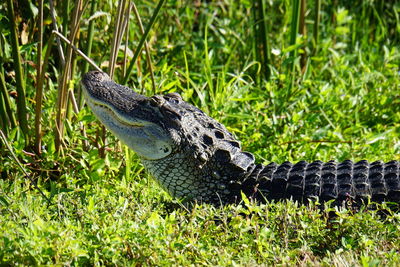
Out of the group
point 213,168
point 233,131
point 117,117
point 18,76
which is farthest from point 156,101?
point 233,131

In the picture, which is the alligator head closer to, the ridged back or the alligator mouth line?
the alligator mouth line

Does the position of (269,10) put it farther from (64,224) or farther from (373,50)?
(64,224)

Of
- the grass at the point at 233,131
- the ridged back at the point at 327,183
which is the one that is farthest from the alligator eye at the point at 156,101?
the ridged back at the point at 327,183

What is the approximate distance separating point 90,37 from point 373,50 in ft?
9.96

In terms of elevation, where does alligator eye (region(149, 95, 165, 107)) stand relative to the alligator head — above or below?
above

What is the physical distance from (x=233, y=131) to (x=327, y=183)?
3.72 feet

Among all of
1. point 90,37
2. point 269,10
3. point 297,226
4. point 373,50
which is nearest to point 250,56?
point 269,10

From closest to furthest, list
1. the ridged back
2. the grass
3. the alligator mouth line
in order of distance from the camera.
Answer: the grass < the ridged back < the alligator mouth line

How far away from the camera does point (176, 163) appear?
3705mm

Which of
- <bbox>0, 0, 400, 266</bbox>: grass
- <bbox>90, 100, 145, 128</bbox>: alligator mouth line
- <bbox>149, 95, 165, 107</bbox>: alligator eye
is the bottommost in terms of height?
<bbox>0, 0, 400, 266</bbox>: grass

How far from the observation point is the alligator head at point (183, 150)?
3.71 metres

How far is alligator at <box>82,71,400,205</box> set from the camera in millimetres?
3637

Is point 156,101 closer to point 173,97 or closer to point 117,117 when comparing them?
point 173,97

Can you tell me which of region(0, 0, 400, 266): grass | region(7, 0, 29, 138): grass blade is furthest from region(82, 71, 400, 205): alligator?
region(7, 0, 29, 138): grass blade
